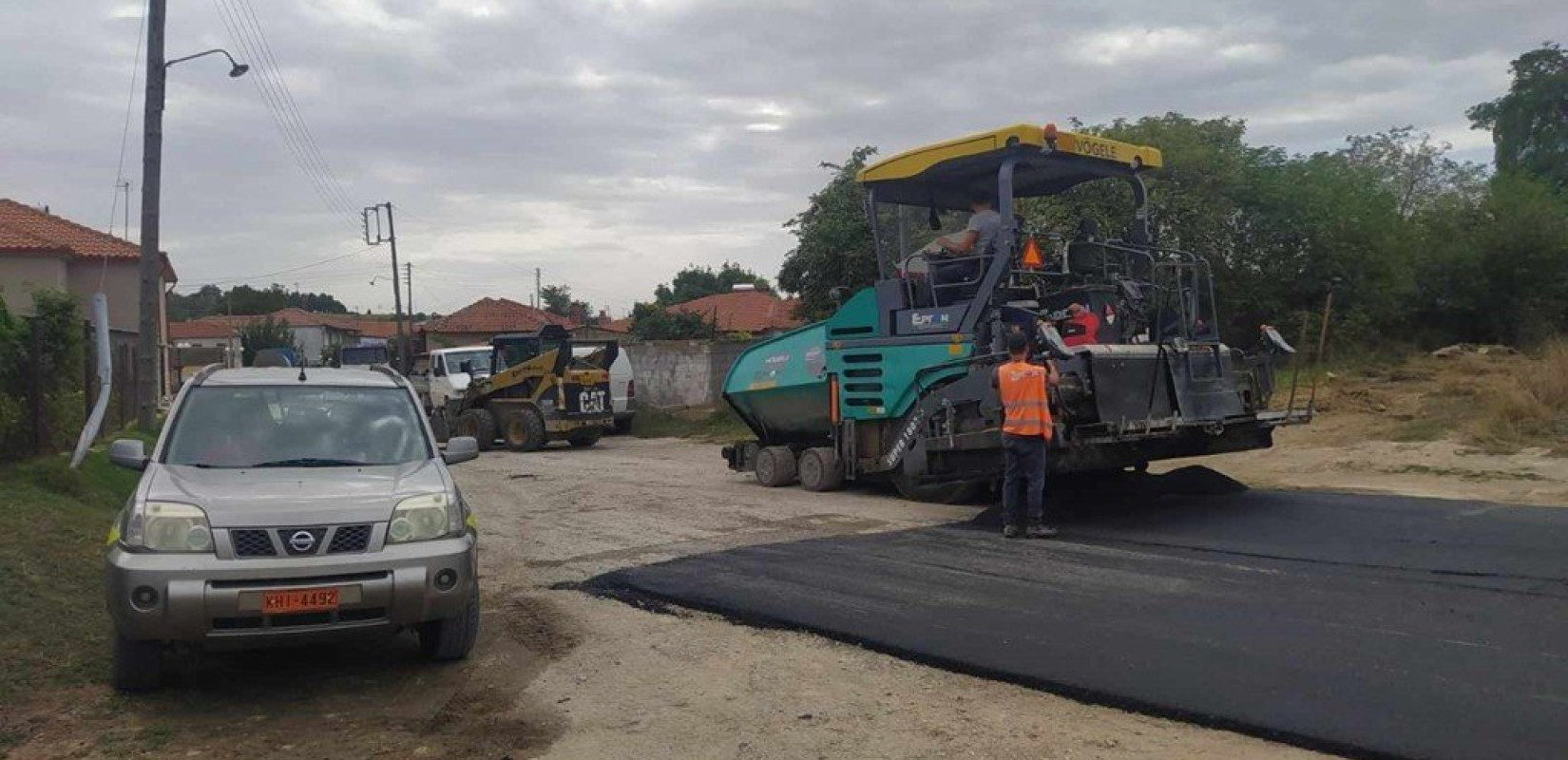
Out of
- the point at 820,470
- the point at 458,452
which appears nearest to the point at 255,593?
the point at 458,452

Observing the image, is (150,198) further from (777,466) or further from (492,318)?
(492,318)

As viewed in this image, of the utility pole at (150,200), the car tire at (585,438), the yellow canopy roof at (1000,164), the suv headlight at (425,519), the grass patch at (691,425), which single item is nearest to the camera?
the suv headlight at (425,519)

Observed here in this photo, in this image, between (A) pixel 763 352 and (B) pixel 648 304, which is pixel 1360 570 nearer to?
(A) pixel 763 352

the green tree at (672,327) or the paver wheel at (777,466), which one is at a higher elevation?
the green tree at (672,327)

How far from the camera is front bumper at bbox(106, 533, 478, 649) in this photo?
5.25 m

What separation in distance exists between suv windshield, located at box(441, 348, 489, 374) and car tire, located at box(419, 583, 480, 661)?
736 inches

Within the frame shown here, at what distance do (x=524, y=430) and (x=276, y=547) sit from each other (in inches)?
633

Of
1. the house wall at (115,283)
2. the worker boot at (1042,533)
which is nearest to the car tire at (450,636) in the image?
the worker boot at (1042,533)

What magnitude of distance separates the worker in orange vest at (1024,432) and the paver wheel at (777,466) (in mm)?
4726

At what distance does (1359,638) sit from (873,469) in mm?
6559

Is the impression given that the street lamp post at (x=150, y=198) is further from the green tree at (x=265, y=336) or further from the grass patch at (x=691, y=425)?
the green tree at (x=265, y=336)

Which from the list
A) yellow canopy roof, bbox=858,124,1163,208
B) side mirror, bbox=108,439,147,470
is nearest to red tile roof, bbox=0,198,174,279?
yellow canopy roof, bbox=858,124,1163,208

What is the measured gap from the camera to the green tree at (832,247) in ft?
85.1

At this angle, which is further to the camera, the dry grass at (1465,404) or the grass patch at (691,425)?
the grass patch at (691,425)
